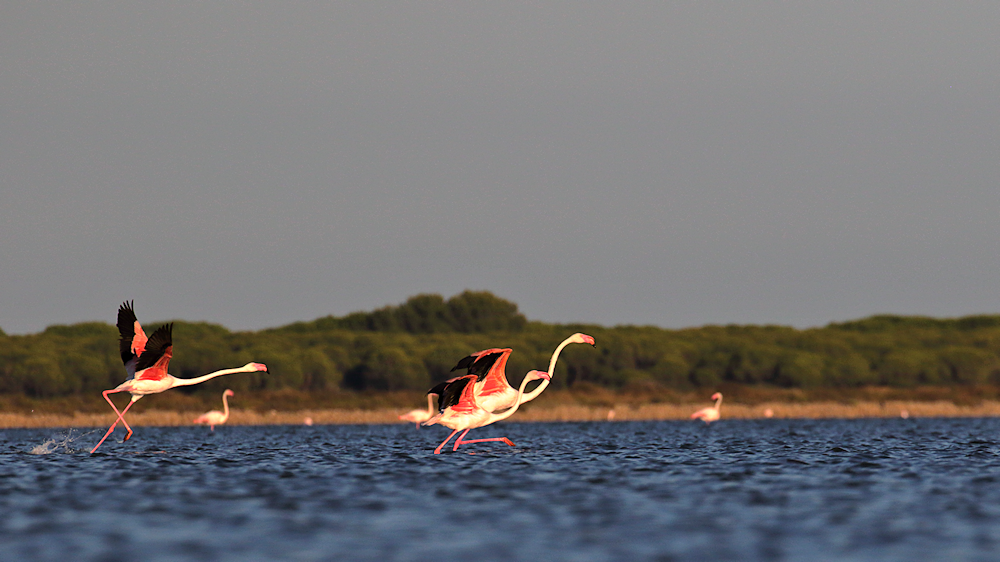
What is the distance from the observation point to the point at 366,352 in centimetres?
8538

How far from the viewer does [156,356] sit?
2478 cm

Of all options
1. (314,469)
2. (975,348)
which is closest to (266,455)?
(314,469)

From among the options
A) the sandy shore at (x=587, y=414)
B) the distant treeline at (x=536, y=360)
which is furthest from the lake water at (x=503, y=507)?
the distant treeline at (x=536, y=360)

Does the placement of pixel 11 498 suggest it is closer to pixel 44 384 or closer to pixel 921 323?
pixel 44 384

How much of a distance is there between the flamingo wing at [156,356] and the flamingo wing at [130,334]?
191 mm

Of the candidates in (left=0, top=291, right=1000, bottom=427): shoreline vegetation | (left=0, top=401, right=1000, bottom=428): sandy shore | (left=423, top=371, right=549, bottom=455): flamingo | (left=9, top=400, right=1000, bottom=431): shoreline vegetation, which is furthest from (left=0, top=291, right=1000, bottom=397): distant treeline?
(left=423, top=371, right=549, bottom=455): flamingo

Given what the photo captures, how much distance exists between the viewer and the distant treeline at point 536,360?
77.9 meters

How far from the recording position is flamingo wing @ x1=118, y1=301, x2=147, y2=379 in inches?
981

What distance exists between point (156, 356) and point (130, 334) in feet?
2.54

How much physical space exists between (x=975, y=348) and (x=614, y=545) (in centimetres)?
8088

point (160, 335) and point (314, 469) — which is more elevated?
point (160, 335)

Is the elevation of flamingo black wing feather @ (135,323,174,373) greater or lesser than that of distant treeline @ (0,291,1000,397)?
lesser

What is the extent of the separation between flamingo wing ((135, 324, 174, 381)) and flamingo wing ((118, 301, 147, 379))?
191 mm

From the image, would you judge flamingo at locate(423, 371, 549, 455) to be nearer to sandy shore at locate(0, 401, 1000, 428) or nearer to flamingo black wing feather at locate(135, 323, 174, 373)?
flamingo black wing feather at locate(135, 323, 174, 373)
